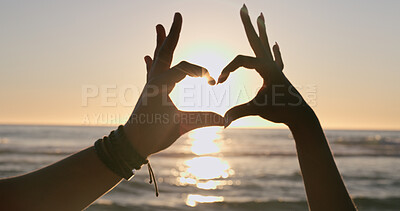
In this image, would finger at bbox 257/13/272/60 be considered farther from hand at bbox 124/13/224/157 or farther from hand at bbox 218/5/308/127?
hand at bbox 124/13/224/157

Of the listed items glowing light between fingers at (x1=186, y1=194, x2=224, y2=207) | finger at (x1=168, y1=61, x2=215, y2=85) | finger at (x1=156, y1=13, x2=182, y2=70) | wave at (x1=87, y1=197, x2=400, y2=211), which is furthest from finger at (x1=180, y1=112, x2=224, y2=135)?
glowing light between fingers at (x1=186, y1=194, x2=224, y2=207)

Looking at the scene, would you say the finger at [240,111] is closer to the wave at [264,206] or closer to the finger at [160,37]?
the finger at [160,37]

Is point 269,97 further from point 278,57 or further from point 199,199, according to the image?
point 199,199

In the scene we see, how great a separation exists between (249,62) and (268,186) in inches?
456

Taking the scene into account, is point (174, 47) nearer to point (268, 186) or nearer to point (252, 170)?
point (268, 186)

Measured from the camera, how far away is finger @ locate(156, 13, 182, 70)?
5.82 feet

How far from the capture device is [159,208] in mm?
8938

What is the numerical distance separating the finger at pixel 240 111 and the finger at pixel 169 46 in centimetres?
39

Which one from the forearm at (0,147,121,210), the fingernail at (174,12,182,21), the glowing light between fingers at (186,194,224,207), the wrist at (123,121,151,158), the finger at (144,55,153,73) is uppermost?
the fingernail at (174,12,182,21)

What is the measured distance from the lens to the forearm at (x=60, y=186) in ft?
4.02

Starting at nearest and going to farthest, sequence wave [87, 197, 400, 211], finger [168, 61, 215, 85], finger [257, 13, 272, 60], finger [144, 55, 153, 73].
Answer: finger [168, 61, 215, 85] < finger [257, 13, 272, 60] < finger [144, 55, 153, 73] < wave [87, 197, 400, 211]

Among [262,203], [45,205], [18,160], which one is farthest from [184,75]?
[18,160]

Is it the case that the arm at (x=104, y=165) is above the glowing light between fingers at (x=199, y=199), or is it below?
above

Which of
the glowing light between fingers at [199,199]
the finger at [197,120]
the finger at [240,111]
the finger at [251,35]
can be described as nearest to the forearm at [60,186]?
the finger at [197,120]
